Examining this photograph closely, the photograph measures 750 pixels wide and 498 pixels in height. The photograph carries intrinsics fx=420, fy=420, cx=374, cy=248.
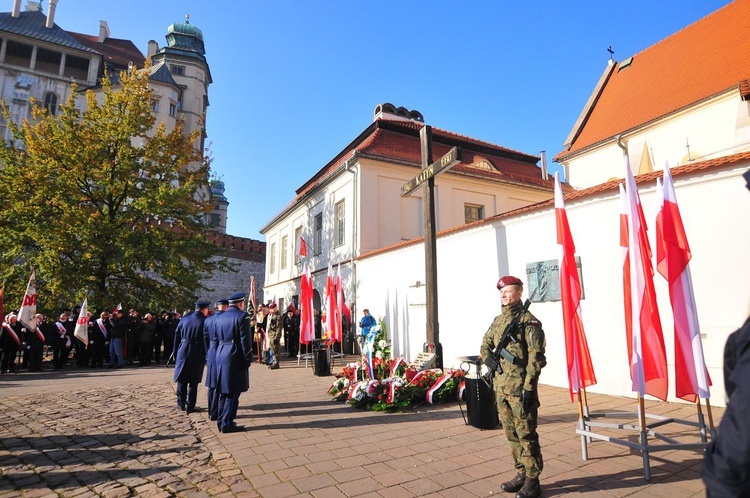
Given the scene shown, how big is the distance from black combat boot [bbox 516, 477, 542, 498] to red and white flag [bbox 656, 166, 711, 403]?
2.01 metres

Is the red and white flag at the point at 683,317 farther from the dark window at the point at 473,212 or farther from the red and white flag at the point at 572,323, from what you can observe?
the dark window at the point at 473,212

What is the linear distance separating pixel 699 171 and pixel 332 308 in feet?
33.1

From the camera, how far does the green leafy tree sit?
51.8 feet

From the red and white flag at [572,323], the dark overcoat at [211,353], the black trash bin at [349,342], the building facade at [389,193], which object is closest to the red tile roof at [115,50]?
the building facade at [389,193]

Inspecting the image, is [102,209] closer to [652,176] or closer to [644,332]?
[652,176]

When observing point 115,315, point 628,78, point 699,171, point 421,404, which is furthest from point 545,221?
point 628,78

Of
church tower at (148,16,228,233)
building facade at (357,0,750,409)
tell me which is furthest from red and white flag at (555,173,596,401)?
church tower at (148,16,228,233)

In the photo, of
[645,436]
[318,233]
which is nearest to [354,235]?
[318,233]

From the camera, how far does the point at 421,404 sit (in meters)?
7.58

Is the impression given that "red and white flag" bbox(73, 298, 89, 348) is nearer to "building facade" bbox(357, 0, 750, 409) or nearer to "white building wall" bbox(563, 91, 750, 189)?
"building facade" bbox(357, 0, 750, 409)

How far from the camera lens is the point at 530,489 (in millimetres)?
3578

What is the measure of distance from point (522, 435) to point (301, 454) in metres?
2.57

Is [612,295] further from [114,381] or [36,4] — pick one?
[36,4]

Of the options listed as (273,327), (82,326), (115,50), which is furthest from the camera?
(115,50)
